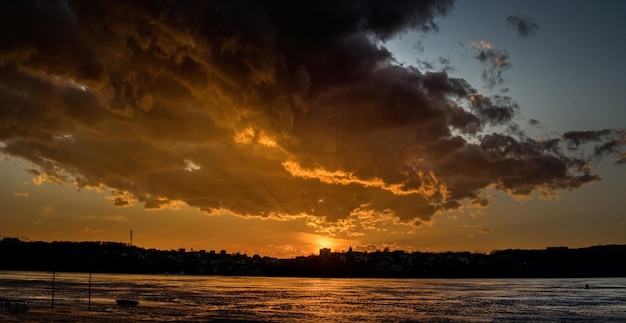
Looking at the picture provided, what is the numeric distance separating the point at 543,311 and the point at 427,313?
30.7 meters

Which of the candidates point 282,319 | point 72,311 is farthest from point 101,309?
point 282,319

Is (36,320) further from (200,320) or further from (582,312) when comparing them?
(582,312)

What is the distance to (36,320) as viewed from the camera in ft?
284

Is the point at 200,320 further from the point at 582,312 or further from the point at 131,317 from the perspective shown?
the point at 582,312

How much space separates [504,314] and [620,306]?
48.8 m

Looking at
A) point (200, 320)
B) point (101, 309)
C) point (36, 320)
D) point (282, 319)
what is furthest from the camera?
point (101, 309)

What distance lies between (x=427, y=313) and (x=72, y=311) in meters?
71.3

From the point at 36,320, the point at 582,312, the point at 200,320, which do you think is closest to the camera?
the point at 36,320

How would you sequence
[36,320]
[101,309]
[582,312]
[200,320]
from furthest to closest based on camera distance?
[582,312] < [101,309] < [200,320] < [36,320]

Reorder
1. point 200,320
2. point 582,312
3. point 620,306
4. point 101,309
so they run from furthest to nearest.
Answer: point 620,306
point 582,312
point 101,309
point 200,320

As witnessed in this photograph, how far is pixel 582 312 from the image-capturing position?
129125 mm

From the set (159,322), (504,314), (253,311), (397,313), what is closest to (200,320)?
(159,322)

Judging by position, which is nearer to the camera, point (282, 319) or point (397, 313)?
point (282, 319)

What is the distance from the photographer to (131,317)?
321 ft
